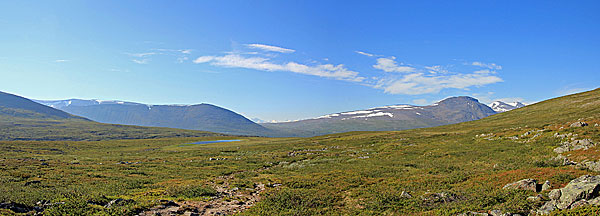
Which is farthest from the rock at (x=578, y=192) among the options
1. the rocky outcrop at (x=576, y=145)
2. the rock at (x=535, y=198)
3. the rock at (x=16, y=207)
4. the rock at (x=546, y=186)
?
the rock at (x=16, y=207)

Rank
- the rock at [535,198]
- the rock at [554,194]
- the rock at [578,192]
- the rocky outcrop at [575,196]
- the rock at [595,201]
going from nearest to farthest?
the rock at [595,201] < the rocky outcrop at [575,196] < the rock at [578,192] < the rock at [554,194] < the rock at [535,198]

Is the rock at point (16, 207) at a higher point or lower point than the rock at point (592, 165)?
lower

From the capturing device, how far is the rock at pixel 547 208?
45.8 ft

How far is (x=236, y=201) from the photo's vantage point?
23.9 m

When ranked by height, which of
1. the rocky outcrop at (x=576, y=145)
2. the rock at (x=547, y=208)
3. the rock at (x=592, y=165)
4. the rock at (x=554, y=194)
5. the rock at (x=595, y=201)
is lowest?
the rock at (x=547, y=208)

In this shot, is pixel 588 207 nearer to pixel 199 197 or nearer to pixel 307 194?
pixel 307 194

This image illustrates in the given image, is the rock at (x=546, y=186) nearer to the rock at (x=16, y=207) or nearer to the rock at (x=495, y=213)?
the rock at (x=495, y=213)

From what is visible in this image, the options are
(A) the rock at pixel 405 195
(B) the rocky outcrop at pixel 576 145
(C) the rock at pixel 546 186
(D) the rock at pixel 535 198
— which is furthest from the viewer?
(B) the rocky outcrop at pixel 576 145

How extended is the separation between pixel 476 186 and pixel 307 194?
46.6ft

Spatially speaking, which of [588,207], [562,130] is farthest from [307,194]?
[562,130]

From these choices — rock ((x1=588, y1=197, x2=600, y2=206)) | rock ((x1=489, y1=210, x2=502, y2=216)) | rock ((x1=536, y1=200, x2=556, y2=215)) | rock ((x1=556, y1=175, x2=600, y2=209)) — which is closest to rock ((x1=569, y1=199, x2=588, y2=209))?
rock ((x1=588, y1=197, x2=600, y2=206))

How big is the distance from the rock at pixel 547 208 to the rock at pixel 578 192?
0.74ft

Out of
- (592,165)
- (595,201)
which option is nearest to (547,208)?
(595,201)

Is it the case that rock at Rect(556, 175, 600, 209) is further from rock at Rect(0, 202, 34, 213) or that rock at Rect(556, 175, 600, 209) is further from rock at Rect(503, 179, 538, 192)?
rock at Rect(0, 202, 34, 213)
